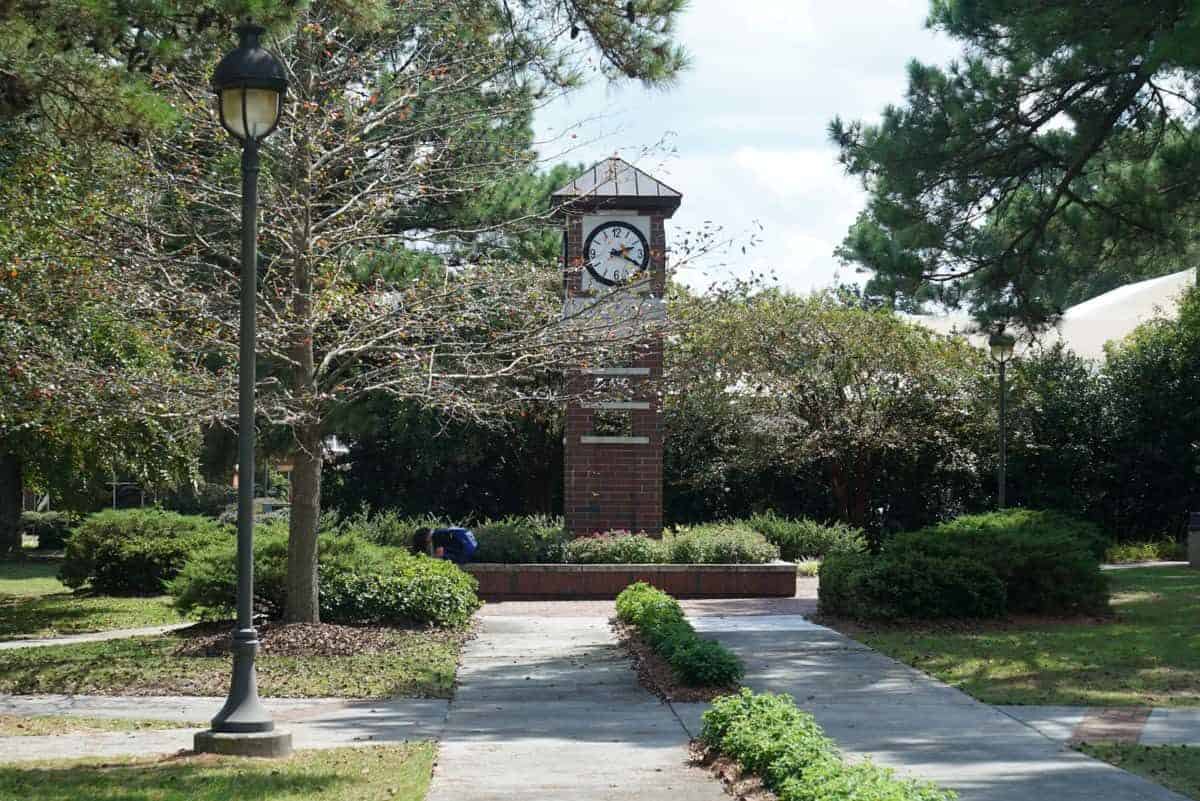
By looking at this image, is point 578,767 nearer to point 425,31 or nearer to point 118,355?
point 425,31

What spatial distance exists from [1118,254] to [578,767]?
45.3 feet

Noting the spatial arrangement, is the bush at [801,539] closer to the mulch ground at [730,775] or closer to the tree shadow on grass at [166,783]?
the mulch ground at [730,775]

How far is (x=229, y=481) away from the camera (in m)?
→ 37.2

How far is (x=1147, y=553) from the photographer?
87.4ft

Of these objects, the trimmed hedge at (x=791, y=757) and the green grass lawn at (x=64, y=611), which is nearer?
the trimmed hedge at (x=791, y=757)

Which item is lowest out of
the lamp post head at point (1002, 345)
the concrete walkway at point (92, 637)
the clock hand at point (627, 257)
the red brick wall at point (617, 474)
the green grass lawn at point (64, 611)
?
the concrete walkway at point (92, 637)

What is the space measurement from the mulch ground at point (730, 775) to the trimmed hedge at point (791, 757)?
45 mm

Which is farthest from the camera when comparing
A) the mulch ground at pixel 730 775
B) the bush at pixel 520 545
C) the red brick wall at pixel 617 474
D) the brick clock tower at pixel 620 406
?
the red brick wall at pixel 617 474

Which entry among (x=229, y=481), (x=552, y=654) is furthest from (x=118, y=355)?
(x=229, y=481)

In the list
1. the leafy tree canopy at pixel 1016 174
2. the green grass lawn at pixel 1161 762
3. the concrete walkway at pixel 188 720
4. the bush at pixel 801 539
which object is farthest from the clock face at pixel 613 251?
the green grass lawn at pixel 1161 762

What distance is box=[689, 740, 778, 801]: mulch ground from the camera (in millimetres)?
7391

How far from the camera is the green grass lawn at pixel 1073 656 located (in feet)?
36.7

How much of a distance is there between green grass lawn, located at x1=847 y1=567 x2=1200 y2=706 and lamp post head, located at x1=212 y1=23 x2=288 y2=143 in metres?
6.99

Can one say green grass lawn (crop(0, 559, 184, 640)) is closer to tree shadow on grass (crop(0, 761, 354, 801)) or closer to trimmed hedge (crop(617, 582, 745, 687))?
trimmed hedge (crop(617, 582, 745, 687))
